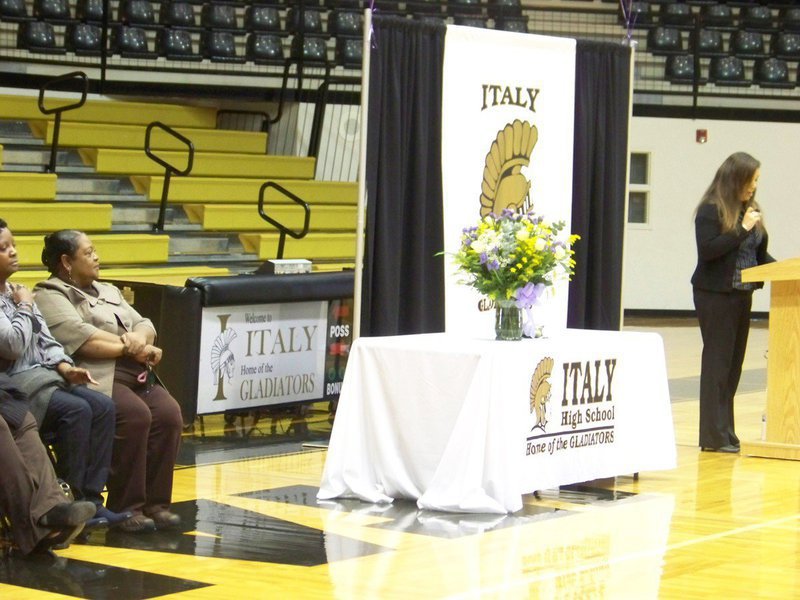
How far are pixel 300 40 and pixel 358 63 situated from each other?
1006mm

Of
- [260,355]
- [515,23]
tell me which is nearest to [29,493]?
[260,355]

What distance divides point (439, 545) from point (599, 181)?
3656 mm

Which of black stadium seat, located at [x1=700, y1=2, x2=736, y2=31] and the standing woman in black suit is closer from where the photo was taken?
the standing woman in black suit

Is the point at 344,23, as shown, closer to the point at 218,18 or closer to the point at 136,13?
the point at 218,18

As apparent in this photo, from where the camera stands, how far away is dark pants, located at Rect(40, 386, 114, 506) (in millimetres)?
5371

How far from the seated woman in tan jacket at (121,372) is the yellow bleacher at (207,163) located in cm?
694

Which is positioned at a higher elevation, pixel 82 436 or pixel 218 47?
pixel 218 47

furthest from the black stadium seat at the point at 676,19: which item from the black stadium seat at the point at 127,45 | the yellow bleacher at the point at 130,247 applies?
the yellow bleacher at the point at 130,247

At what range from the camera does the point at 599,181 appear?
28.3 feet

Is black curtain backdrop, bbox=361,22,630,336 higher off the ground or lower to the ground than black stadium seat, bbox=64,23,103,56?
lower

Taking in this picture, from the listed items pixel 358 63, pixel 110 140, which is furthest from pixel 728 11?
pixel 110 140

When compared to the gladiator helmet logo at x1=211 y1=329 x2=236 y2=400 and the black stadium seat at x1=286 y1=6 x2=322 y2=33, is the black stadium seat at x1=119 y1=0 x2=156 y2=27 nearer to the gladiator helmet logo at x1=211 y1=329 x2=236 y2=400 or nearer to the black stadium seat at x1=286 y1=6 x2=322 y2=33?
the black stadium seat at x1=286 y1=6 x2=322 y2=33

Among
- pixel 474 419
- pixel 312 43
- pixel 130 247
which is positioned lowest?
pixel 474 419

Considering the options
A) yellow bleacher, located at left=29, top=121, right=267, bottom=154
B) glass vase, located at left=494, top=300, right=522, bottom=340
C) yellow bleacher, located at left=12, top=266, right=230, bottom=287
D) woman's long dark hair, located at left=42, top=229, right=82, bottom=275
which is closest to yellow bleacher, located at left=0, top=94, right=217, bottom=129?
yellow bleacher, located at left=29, top=121, right=267, bottom=154
